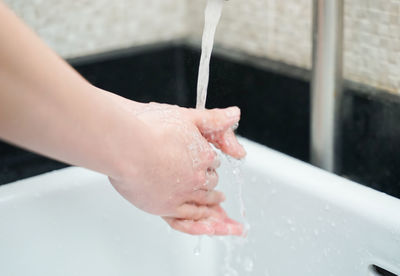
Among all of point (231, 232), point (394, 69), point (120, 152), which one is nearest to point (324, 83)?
point (394, 69)

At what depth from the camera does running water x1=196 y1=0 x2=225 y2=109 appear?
0.73 meters

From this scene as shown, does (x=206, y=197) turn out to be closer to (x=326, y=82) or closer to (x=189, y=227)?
(x=189, y=227)

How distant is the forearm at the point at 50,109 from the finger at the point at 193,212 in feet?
0.49

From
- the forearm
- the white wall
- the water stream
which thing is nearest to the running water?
the water stream

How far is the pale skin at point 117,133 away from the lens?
1.62 feet

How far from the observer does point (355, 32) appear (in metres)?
0.89

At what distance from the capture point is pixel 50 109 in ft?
1.69

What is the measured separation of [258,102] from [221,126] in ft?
1.05

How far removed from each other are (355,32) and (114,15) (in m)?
0.45

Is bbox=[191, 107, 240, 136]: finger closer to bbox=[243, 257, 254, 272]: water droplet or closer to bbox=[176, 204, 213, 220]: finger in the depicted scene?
bbox=[176, 204, 213, 220]: finger

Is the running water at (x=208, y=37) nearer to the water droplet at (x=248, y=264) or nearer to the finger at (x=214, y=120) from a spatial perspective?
the finger at (x=214, y=120)

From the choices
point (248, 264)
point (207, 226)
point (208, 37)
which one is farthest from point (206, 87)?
point (248, 264)

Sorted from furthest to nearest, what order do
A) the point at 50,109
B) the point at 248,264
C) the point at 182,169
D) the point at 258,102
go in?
the point at 258,102
the point at 248,264
the point at 182,169
the point at 50,109

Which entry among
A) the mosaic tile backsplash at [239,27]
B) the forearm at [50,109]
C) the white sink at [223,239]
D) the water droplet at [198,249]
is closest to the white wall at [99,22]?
the mosaic tile backsplash at [239,27]
